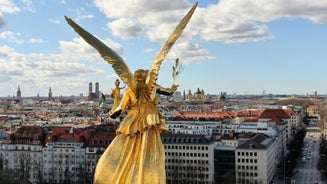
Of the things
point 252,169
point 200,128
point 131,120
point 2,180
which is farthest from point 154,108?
point 200,128

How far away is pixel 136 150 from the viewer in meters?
13.8

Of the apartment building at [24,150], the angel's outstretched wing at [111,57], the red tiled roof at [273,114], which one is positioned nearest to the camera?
the angel's outstretched wing at [111,57]

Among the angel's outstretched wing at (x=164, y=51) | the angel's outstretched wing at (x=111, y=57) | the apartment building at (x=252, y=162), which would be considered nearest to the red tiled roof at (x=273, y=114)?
the apartment building at (x=252, y=162)

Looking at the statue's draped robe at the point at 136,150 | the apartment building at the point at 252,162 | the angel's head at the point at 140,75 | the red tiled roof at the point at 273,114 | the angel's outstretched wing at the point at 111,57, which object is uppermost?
the angel's outstretched wing at the point at 111,57

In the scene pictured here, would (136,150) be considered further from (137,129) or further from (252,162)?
(252,162)

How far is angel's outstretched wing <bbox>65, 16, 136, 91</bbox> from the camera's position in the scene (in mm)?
13208

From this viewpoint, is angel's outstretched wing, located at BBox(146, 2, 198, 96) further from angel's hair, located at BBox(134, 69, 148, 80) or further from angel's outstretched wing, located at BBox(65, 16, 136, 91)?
angel's outstretched wing, located at BBox(65, 16, 136, 91)

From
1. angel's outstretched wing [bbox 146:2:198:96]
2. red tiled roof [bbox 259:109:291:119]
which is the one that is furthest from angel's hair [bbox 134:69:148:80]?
red tiled roof [bbox 259:109:291:119]

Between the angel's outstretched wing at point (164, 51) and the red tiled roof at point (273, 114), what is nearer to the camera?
the angel's outstretched wing at point (164, 51)

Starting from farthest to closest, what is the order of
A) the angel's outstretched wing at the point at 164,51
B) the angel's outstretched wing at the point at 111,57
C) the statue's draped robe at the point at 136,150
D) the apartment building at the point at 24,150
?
the apartment building at the point at 24,150 → the angel's outstretched wing at the point at 164,51 → the statue's draped robe at the point at 136,150 → the angel's outstretched wing at the point at 111,57

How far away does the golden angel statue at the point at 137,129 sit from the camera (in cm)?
1346

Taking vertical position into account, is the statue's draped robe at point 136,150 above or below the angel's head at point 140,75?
below

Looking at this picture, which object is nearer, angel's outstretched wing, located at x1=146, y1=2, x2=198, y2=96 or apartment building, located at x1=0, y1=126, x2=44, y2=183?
angel's outstretched wing, located at x1=146, y1=2, x2=198, y2=96

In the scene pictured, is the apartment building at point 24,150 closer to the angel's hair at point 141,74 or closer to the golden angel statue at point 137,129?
the golden angel statue at point 137,129
